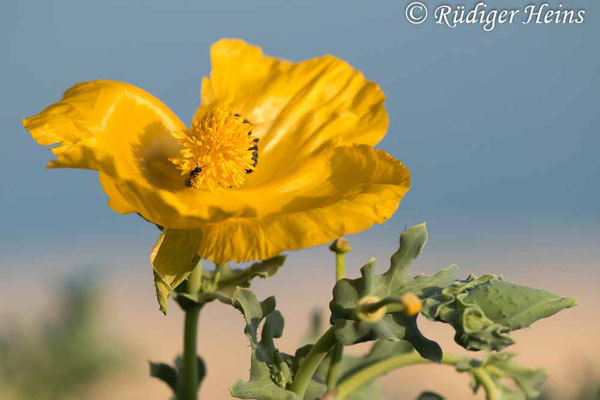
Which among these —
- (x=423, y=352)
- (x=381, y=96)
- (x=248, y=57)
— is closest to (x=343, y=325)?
(x=423, y=352)

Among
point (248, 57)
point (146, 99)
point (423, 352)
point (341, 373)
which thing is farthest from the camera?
point (248, 57)

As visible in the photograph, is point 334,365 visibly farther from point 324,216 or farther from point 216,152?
point 216,152

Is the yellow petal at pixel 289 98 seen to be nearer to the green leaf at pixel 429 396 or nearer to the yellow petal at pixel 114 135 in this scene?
the yellow petal at pixel 114 135

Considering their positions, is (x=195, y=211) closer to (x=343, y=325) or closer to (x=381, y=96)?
(x=343, y=325)

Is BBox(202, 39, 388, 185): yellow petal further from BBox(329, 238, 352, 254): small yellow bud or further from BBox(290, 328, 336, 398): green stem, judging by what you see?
BBox(290, 328, 336, 398): green stem

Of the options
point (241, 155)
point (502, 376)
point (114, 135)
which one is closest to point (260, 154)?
point (241, 155)

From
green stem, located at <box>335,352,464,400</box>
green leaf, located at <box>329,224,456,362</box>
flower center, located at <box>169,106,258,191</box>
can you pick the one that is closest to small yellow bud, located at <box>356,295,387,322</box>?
green leaf, located at <box>329,224,456,362</box>
